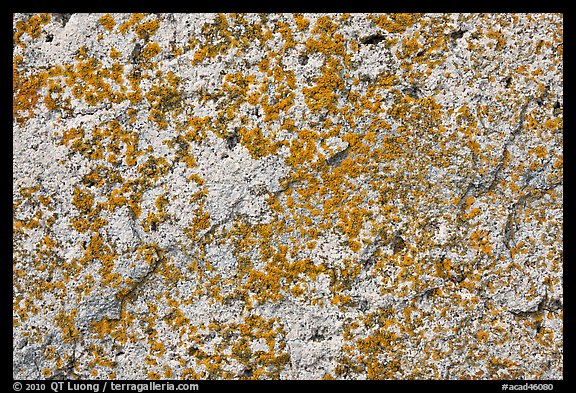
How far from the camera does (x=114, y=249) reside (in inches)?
46.3

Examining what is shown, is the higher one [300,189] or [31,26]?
[31,26]

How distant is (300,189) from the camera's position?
116cm

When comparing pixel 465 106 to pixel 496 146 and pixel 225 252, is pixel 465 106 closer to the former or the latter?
pixel 496 146

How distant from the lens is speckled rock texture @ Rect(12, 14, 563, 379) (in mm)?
1161

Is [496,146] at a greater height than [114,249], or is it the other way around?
[496,146]

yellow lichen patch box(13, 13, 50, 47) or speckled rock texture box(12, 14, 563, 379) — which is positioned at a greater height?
yellow lichen patch box(13, 13, 50, 47)

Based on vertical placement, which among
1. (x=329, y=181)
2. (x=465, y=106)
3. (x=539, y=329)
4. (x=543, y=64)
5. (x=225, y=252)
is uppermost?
(x=543, y=64)

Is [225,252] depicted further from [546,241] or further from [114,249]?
[546,241]

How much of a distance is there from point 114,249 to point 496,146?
1.06 m

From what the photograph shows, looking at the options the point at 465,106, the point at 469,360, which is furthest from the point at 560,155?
the point at 469,360

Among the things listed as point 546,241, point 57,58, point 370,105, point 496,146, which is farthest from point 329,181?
point 57,58

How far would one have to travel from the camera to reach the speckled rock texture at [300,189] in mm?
1161

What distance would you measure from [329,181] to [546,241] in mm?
605

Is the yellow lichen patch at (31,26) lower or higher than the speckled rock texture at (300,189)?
higher
